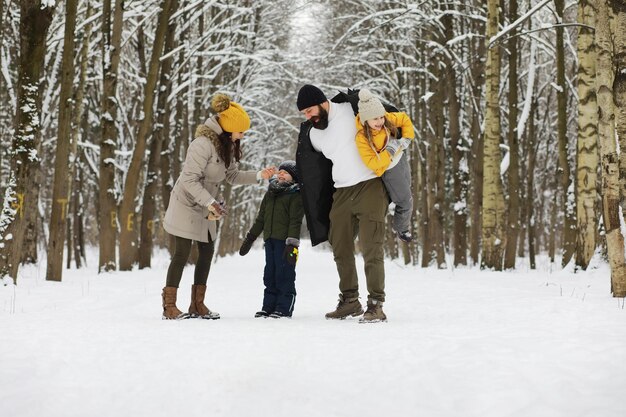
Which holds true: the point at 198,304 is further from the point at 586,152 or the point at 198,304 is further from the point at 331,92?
the point at 331,92

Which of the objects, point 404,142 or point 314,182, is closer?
point 404,142

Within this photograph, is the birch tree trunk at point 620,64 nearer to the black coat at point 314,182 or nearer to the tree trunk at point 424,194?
the black coat at point 314,182

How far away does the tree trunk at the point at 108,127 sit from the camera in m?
13.2

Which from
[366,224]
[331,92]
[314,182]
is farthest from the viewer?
[331,92]

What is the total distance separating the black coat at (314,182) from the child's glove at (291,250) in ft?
0.58

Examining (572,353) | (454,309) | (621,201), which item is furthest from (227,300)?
(572,353)

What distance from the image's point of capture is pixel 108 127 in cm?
1338

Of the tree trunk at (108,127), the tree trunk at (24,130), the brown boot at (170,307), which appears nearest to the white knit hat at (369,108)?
the brown boot at (170,307)

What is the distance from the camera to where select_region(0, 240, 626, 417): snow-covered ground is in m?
2.97

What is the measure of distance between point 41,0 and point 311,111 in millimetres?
5317

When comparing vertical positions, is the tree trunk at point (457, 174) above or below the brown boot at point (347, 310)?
above

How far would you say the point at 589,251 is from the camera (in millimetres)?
9281

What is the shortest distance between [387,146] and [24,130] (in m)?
5.84

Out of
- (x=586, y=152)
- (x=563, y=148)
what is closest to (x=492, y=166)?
(x=563, y=148)
